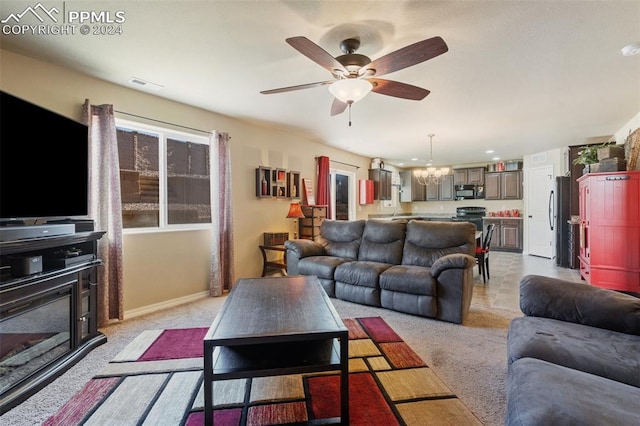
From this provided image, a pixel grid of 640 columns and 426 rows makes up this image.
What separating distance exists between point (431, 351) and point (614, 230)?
11.2ft

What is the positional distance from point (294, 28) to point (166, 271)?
9.88 feet

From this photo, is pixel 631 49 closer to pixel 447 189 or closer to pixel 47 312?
pixel 47 312

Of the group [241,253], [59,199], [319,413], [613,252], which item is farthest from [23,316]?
[613,252]

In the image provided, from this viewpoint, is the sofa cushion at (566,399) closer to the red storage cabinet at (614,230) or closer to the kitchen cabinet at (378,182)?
the red storage cabinet at (614,230)

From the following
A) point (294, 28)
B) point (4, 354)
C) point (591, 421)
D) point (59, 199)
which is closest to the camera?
point (591, 421)

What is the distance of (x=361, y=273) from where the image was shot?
139 inches

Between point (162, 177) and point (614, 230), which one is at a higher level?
point (162, 177)

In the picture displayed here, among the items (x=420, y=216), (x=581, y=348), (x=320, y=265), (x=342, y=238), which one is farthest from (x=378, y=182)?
(x=581, y=348)

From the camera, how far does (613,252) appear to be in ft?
12.9

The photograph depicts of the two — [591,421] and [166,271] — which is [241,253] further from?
[591,421]

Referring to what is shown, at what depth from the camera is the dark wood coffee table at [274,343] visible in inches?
59.2

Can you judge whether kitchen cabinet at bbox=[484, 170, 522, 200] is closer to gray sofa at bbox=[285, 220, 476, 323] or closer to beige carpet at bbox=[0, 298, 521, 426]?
gray sofa at bbox=[285, 220, 476, 323]

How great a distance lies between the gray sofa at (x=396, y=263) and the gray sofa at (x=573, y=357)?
1023 mm

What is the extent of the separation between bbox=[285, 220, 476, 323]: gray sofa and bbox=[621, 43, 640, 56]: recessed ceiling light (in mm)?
1968
